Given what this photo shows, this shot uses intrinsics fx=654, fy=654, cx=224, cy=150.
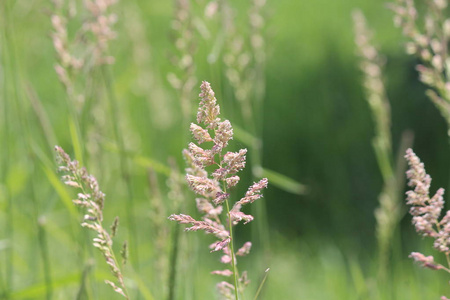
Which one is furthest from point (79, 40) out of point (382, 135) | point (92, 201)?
point (382, 135)

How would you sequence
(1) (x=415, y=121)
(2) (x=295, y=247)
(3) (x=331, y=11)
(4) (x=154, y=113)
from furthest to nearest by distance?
1. (3) (x=331, y=11)
2. (1) (x=415, y=121)
3. (2) (x=295, y=247)
4. (4) (x=154, y=113)

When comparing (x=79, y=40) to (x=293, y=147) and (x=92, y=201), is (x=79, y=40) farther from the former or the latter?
(x=293, y=147)

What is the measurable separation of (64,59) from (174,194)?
0.35 meters

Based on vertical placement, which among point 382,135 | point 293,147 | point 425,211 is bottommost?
point 425,211

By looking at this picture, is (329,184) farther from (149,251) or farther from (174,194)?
(174,194)

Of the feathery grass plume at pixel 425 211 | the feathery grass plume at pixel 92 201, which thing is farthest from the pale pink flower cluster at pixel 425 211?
the feathery grass plume at pixel 92 201

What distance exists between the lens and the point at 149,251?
3041 mm

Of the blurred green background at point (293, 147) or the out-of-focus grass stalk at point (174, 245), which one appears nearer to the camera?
the out-of-focus grass stalk at point (174, 245)

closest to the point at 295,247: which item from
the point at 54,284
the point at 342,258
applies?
Answer: the point at 342,258

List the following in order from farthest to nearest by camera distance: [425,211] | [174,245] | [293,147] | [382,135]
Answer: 1. [293,147]
2. [382,135]
3. [174,245]
4. [425,211]

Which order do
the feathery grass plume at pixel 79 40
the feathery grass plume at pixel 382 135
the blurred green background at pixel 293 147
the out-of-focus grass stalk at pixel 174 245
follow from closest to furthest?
the out-of-focus grass stalk at pixel 174 245 < the feathery grass plume at pixel 79 40 < the feathery grass plume at pixel 382 135 < the blurred green background at pixel 293 147

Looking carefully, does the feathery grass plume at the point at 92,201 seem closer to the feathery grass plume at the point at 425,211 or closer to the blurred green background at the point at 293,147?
the feathery grass plume at the point at 425,211

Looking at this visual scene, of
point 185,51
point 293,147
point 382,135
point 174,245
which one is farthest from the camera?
point 293,147

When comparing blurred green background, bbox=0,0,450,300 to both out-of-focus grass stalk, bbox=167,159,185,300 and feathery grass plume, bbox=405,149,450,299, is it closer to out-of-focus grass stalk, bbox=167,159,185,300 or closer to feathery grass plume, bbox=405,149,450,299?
out-of-focus grass stalk, bbox=167,159,185,300
